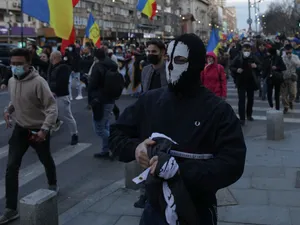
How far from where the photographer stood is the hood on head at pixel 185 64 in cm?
243

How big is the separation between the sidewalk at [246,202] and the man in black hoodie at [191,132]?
233cm

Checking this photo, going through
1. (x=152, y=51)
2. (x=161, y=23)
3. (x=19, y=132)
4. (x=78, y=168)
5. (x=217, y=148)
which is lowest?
(x=78, y=168)

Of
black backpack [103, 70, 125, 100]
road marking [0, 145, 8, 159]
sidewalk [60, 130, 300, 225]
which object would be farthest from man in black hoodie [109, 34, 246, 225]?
road marking [0, 145, 8, 159]

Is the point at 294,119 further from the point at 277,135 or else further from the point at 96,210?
the point at 96,210

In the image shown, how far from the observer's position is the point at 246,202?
5184 mm

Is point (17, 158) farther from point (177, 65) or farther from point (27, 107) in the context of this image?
point (177, 65)

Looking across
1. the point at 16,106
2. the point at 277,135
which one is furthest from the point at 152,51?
the point at 277,135

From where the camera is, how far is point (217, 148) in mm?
2350

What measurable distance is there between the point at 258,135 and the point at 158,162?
291 inches

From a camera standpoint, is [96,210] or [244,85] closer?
[96,210]

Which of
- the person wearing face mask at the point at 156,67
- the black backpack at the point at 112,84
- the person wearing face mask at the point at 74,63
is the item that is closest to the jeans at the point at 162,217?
the person wearing face mask at the point at 156,67

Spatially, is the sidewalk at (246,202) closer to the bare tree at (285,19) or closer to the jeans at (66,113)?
the jeans at (66,113)

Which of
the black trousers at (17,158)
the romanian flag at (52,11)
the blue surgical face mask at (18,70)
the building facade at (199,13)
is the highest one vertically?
the building facade at (199,13)

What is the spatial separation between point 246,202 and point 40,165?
347 centimetres
